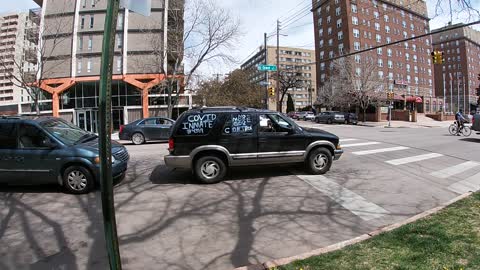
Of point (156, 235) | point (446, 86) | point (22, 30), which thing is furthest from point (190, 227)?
point (446, 86)

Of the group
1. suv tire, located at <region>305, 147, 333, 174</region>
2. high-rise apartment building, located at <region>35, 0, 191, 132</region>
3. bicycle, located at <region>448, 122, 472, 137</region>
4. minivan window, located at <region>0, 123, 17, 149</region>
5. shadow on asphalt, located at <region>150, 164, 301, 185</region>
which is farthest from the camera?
high-rise apartment building, located at <region>35, 0, 191, 132</region>

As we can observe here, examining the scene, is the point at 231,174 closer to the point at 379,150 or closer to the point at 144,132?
the point at 379,150

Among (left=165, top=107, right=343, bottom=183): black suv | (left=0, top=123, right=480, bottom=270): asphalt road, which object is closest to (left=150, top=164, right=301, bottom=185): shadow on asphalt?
(left=0, top=123, right=480, bottom=270): asphalt road

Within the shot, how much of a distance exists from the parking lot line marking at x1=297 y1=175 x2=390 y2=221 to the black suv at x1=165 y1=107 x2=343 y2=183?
593 mm

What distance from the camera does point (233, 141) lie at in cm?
742

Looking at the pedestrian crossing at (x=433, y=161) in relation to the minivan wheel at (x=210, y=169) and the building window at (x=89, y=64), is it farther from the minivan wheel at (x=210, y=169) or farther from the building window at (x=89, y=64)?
the building window at (x=89, y=64)

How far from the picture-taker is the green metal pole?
2.03 metres

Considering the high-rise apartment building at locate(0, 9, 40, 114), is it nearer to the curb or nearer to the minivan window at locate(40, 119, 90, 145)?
the minivan window at locate(40, 119, 90, 145)

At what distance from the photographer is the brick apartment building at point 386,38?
6412 cm

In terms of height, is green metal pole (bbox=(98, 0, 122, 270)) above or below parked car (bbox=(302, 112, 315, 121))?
below

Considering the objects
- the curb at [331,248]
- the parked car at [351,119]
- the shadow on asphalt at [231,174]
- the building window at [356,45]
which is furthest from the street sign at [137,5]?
the building window at [356,45]

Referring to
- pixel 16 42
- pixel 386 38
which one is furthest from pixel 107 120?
pixel 386 38

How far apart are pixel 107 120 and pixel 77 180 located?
5257 millimetres

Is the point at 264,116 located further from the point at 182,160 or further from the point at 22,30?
the point at 22,30
